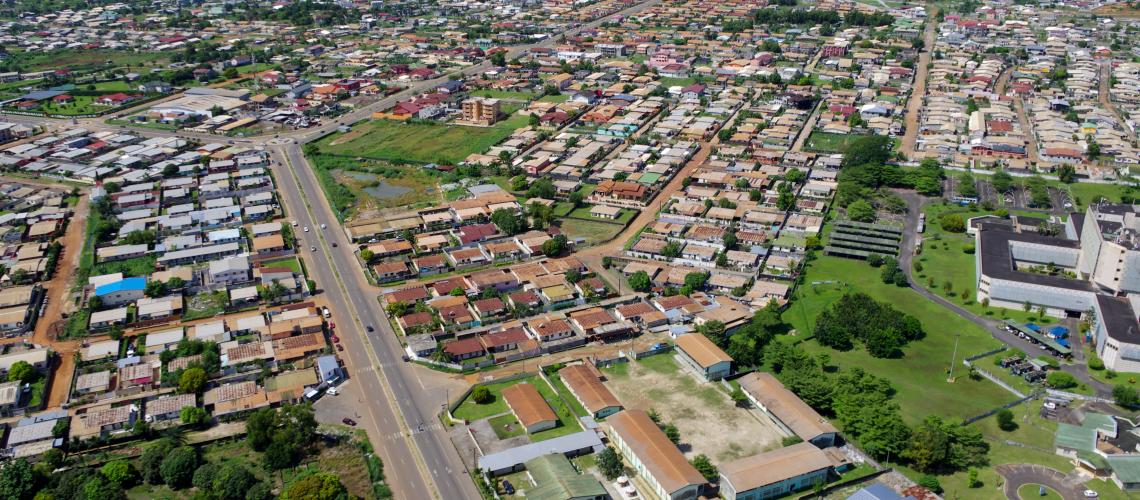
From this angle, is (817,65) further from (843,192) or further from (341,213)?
(341,213)

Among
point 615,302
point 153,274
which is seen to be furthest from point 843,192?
point 153,274

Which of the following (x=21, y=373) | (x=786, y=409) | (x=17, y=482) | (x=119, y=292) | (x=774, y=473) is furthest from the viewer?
(x=119, y=292)

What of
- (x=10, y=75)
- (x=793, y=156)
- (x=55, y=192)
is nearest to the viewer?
(x=55, y=192)

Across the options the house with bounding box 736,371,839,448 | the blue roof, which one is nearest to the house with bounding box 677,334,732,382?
the house with bounding box 736,371,839,448

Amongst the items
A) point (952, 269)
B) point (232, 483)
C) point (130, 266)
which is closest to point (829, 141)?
point (952, 269)

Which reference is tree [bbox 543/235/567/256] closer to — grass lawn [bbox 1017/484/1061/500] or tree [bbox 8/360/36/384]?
tree [bbox 8/360/36/384]

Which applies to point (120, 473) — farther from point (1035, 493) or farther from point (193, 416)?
point (1035, 493)

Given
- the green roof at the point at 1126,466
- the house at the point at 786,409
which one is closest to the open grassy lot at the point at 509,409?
the house at the point at 786,409
